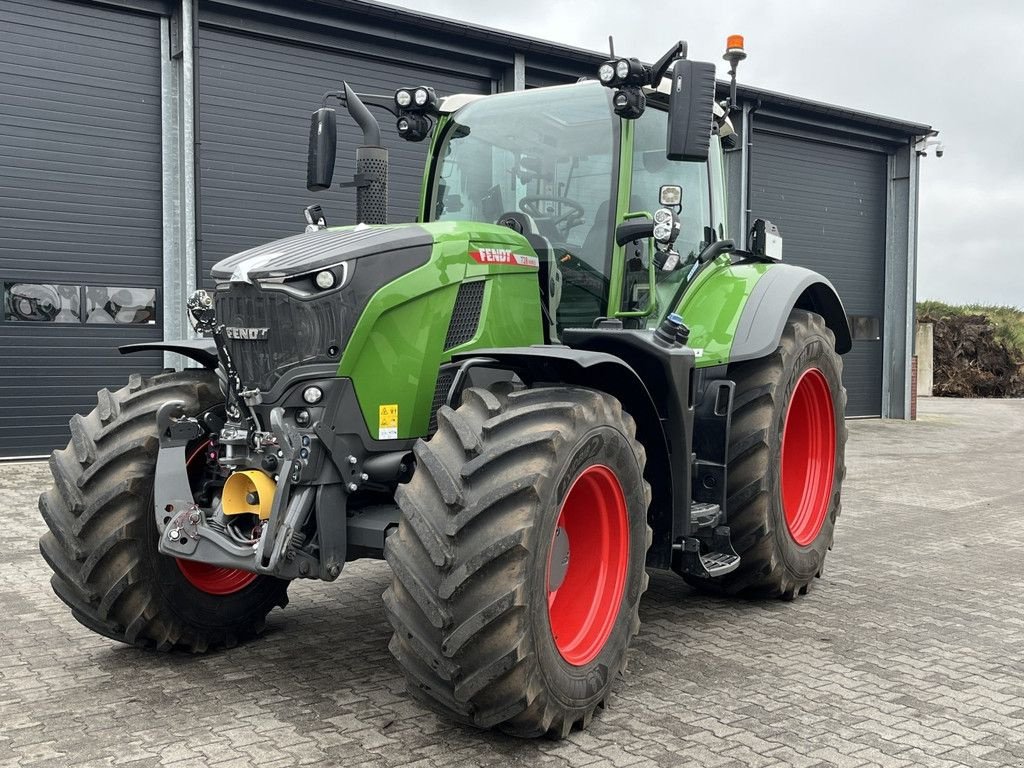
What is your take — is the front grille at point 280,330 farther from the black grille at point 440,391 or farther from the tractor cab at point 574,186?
the tractor cab at point 574,186

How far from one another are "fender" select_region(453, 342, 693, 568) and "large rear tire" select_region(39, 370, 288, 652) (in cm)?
138

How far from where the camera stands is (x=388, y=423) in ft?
13.2

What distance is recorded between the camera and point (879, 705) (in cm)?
403

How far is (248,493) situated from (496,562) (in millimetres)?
1237

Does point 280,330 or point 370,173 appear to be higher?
point 370,173

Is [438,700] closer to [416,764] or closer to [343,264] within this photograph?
[416,764]

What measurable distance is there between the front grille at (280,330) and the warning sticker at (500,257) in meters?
0.73

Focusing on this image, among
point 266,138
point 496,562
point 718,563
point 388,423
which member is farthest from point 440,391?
point 266,138

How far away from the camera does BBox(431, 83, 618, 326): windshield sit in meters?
4.90

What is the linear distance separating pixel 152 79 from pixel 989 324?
26249mm

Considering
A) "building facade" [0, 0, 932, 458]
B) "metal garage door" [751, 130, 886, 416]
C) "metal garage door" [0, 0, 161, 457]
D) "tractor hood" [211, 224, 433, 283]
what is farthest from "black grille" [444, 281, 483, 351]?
"metal garage door" [751, 130, 886, 416]

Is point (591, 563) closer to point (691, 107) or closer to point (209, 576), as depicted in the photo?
point (209, 576)

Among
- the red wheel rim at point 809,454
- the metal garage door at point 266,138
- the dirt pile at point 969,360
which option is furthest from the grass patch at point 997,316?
the red wheel rim at point 809,454

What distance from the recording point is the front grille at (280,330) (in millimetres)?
3871
